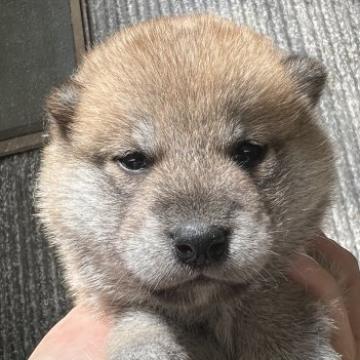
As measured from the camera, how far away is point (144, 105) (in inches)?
60.4

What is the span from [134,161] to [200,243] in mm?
376

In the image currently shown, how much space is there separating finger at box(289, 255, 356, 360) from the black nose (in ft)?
1.42

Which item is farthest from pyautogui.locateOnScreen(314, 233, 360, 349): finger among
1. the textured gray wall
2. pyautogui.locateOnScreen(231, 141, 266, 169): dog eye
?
the textured gray wall

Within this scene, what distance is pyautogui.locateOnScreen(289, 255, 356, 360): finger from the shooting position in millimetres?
1665

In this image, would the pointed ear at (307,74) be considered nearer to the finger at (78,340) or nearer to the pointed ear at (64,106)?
the pointed ear at (64,106)

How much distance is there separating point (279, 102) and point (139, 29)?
0.52 m

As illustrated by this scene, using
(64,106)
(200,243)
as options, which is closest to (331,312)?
(200,243)

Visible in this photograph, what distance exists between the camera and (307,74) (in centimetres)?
184

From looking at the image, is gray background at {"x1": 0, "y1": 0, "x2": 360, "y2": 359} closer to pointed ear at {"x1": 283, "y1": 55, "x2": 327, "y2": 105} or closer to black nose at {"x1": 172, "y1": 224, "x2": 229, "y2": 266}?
pointed ear at {"x1": 283, "y1": 55, "x2": 327, "y2": 105}

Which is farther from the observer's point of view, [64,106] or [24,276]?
[24,276]

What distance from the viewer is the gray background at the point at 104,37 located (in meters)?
2.88

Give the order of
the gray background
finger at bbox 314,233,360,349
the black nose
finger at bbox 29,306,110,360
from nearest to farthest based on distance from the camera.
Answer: the black nose < finger at bbox 29,306,110,360 < finger at bbox 314,233,360,349 < the gray background

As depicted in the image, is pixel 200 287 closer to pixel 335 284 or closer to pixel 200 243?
pixel 200 243

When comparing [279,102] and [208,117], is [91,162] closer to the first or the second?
[208,117]
